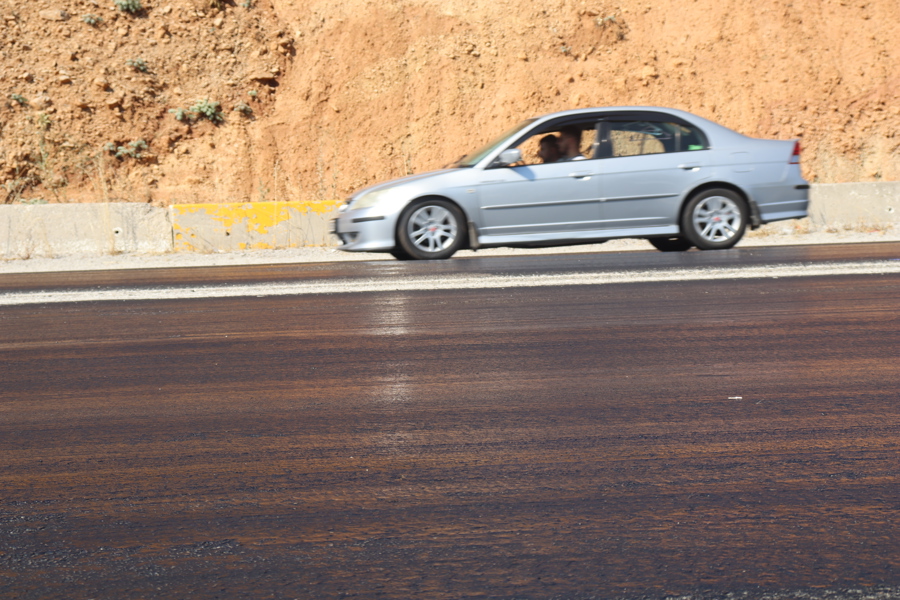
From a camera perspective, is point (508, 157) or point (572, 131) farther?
point (572, 131)

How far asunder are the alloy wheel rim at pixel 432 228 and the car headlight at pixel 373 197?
0.38m

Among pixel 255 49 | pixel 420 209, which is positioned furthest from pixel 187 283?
pixel 255 49

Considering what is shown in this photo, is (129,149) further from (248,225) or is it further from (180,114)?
(248,225)

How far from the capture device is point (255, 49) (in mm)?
26203

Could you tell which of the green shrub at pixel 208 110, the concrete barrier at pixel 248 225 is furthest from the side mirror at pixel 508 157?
the green shrub at pixel 208 110

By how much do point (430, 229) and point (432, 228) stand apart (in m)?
0.03

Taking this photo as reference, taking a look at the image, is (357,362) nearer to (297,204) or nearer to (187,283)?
(187,283)

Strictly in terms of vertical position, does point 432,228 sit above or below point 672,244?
above

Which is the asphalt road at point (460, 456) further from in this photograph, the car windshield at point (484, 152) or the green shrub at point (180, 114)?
the green shrub at point (180, 114)

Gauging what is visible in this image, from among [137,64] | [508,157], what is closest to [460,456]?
[508,157]

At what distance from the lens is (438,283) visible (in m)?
8.28

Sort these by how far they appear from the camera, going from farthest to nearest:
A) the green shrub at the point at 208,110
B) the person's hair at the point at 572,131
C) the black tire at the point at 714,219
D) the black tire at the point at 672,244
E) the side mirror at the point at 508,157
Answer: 1. the green shrub at the point at 208,110
2. the black tire at the point at 672,244
3. the person's hair at the point at 572,131
4. the black tire at the point at 714,219
5. the side mirror at the point at 508,157

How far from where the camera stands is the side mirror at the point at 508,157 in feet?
36.1

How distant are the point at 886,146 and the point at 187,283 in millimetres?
21653
